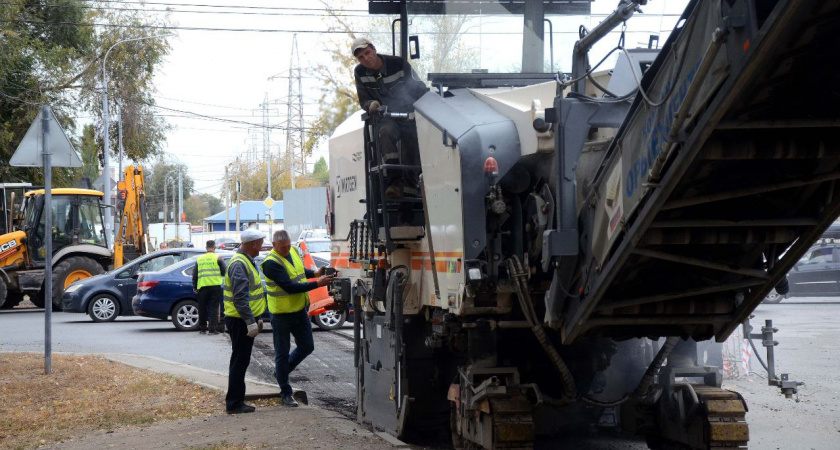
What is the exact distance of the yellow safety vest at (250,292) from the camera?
9723mm

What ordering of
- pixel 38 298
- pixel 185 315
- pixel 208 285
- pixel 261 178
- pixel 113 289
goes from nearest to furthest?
pixel 208 285
pixel 185 315
pixel 113 289
pixel 38 298
pixel 261 178

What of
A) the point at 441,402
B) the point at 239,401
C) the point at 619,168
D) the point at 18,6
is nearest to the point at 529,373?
the point at 441,402

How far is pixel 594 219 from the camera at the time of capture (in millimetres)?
5305

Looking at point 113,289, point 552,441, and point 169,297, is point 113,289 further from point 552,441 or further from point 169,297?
point 552,441

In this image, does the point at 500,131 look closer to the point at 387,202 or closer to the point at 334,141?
the point at 387,202

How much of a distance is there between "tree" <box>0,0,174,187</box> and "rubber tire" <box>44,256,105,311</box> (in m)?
8.58

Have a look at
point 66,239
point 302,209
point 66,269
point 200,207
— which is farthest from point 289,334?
point 200,207

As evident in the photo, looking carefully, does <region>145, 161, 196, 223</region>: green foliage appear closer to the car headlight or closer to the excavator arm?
the excavator arm

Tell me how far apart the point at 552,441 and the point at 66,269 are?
19054 millimetres

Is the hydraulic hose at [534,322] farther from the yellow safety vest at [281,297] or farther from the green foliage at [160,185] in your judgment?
the green foliage at [160,185]

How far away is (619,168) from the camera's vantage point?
500 cm

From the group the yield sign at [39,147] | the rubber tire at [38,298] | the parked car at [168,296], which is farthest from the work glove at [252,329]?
the rubber tire at [38,298]

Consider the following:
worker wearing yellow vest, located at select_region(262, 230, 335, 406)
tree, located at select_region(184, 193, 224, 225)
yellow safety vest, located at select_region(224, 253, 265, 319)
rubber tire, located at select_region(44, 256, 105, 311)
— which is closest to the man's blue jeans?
worker wearing yellow vest, located at select_region(262, 230, 335, 406)

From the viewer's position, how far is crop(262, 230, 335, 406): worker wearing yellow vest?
9938 mm
